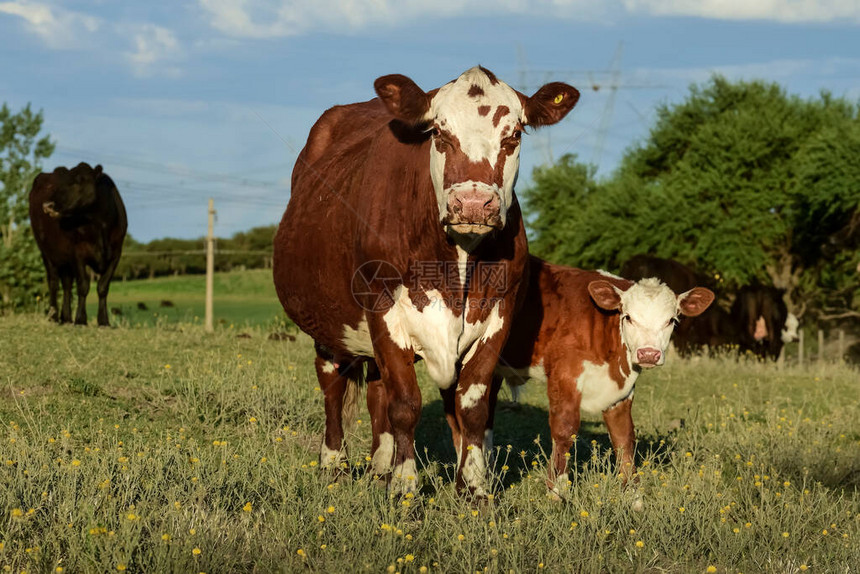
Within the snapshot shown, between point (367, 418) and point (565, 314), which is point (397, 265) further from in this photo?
point (367, 418)

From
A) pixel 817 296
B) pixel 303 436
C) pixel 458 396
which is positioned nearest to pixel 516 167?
pixel 458 396

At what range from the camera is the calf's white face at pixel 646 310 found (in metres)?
6.57

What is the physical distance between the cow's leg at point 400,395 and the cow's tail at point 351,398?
1.90 meters

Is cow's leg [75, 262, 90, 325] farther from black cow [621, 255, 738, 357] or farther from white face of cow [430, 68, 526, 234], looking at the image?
white face of cow [430, 68, 526, 234]

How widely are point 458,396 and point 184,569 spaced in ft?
6.06

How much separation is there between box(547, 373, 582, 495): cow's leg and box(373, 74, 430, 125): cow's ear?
8.43 feet

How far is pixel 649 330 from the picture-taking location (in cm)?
665

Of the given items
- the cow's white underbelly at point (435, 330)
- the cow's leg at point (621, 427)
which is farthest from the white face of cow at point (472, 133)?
the cow's leg at point (621, 427)

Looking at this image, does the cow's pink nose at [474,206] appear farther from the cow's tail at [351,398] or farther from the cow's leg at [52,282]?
the cow's leg at [52,282]

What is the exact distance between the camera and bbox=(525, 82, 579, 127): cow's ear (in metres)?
A: 5.19

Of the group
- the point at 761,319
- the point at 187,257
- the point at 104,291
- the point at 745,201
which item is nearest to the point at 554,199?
the point at 745,201

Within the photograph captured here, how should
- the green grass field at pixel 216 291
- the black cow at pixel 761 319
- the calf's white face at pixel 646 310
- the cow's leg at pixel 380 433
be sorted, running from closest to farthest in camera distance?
the cow's leg at pixel 380 433 → the calf's white face at pixel 646 310 → the black cow at pixel 761 319 → the green grass field at pixel 216 291

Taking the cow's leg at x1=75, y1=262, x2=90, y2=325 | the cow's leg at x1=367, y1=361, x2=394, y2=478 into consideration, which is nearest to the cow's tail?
the cow's leg at x1=367, y1=361, x2=394, y2=478

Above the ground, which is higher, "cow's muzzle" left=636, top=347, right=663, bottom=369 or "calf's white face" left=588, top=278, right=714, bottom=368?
"calf's white face" left=588, top=278, right=714, bottom=368
